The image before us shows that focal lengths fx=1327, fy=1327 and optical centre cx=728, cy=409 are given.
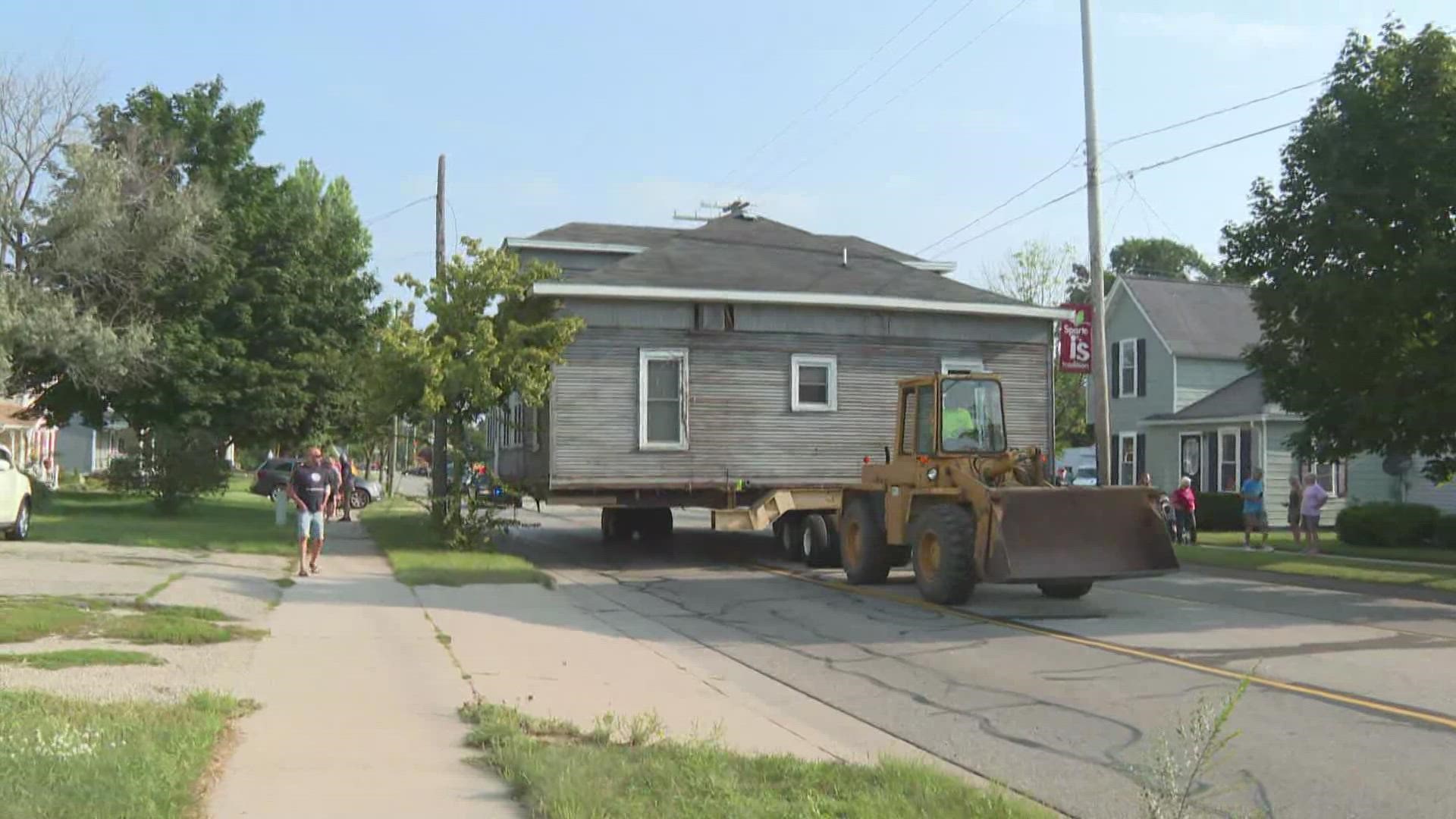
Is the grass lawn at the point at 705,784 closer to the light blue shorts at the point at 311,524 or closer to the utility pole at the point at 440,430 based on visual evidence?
the light blue shorts at the point at 311,524

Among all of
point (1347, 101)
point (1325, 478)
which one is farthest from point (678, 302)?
point (1325, 478)

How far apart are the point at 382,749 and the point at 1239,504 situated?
28.3 meters

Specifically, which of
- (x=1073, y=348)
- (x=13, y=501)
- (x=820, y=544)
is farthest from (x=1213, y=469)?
(x=13, y=501)

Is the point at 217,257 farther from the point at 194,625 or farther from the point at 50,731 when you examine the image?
the point at 50,731

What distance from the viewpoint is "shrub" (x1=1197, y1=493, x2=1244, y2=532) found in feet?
105

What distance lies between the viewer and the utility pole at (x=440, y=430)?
22723mm

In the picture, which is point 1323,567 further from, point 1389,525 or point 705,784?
point 705,784

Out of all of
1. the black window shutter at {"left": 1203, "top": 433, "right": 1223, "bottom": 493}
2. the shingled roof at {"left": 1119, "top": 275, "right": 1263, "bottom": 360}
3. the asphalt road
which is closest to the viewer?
the asphalt road

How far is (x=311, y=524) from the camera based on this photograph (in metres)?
18.2

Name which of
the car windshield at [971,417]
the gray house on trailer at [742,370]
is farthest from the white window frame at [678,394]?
the car windshield at [971,417]

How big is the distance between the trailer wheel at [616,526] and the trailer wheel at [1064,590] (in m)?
13.7

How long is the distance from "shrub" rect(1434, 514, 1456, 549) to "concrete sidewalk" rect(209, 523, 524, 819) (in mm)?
21109

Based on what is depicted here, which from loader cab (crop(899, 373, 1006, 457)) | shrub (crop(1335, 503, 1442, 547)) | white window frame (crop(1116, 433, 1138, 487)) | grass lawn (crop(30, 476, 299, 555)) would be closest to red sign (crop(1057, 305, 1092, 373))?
shrub (crop(1335, 503, 1442, 547))

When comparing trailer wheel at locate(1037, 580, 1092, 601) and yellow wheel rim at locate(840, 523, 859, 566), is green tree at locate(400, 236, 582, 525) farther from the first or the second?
trailer wheel at locate(1037, 580, 1092, 601)
